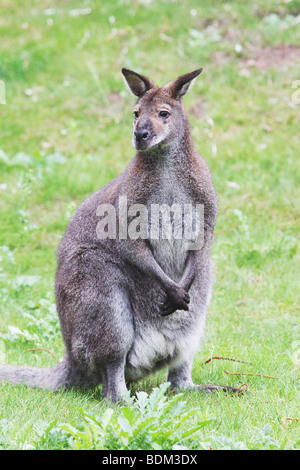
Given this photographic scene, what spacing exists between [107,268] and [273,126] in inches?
170

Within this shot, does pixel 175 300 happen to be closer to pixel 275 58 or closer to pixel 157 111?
pixel 157 111

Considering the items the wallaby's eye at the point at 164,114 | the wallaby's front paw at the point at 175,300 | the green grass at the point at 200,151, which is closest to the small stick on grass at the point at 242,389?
the green grass at the point at 200,151

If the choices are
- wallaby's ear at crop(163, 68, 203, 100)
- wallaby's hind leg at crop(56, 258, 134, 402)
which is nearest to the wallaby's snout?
wallaby's ear at crop(163, 68, 203, 100)

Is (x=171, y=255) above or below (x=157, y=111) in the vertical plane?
below

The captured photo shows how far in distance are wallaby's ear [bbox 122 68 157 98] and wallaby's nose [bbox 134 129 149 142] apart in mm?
379

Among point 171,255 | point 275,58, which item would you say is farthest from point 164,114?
point 275,58

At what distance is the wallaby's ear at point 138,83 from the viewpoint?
13.8 feet

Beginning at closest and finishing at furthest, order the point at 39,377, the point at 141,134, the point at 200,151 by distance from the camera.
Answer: the point at 141,134, the point at 39,377, the point at 200,151

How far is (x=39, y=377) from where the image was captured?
436 centimetres

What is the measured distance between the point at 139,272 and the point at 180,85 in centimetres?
107

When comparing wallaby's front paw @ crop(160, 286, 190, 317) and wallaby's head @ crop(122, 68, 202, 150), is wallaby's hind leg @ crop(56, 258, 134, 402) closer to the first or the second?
wallaby's front paw @ crop(160, 286, 190, 317)

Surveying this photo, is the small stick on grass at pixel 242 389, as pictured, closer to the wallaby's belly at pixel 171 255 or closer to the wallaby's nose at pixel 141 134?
the wallaby's belly at pixel 171 255
